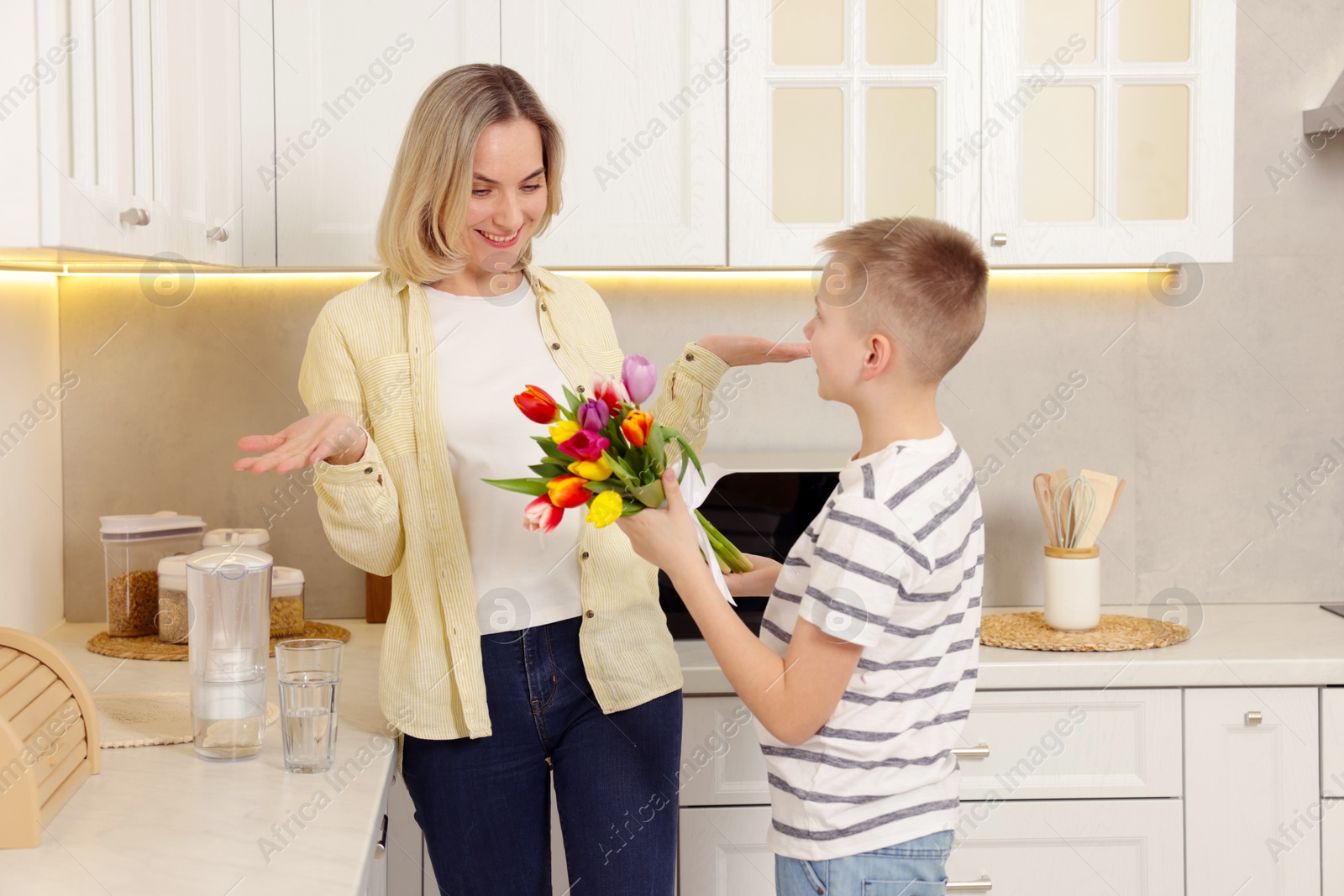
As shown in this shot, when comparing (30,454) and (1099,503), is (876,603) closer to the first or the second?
(1099,503)

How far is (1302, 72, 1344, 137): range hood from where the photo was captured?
6.63 ft

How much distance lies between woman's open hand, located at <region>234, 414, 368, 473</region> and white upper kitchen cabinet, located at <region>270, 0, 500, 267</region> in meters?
0.69

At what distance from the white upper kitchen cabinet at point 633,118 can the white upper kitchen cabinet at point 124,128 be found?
1.52ft

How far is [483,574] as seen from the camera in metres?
1.31

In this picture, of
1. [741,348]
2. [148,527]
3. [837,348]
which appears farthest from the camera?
[148,527]

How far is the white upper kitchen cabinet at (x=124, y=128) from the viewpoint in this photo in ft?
3.56

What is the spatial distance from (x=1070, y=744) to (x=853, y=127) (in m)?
1.05

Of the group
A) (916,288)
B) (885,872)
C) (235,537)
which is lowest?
(885,872)

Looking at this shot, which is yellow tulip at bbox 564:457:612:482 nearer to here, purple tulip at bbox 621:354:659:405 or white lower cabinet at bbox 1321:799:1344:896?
purple tulip at bbox 621:354:659:405

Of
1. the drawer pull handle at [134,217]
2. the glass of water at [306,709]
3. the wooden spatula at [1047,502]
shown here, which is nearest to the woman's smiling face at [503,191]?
the drawer pull handle at [134,217]

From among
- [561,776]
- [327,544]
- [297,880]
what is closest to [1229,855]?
[561,776]

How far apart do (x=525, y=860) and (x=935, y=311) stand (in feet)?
2.48

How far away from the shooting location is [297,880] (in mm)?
937

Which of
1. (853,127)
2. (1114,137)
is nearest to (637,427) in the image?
(853,127)
